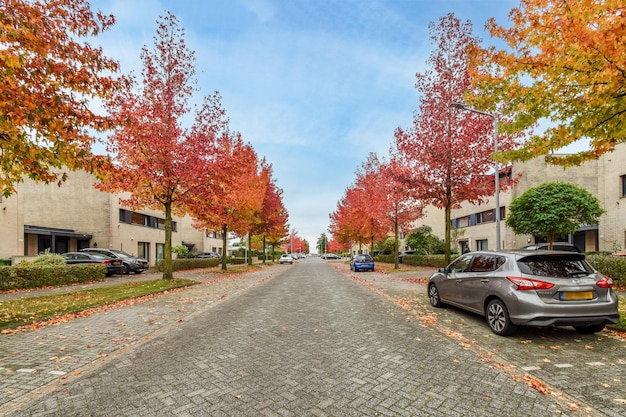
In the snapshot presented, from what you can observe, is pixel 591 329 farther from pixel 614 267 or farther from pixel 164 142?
pixel 164 142

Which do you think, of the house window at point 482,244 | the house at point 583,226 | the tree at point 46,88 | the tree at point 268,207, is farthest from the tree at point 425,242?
the tree at point 46,88

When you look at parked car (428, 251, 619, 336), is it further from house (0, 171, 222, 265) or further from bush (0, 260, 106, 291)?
house (0, 171, 222, 265)

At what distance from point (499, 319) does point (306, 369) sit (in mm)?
3904

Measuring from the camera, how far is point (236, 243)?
81750 mm

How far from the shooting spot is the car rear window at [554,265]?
5.86 meters

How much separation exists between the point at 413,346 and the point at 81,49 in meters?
8.71

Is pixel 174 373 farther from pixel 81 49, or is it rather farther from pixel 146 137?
pixel 146 137

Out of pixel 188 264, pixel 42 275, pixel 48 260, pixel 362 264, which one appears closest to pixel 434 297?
pixel 42 275

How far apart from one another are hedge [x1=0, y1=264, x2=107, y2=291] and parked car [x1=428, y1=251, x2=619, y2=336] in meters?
16.3

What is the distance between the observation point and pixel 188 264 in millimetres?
27781

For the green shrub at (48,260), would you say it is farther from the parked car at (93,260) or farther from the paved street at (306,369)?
the paved street at (306,369)

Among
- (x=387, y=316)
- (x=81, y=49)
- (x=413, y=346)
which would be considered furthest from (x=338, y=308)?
(x=81, y=49)

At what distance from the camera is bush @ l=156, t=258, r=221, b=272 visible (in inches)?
1012

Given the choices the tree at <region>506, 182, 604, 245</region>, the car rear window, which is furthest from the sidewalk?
the tree at <region>506, 182, 604, 245</region>
